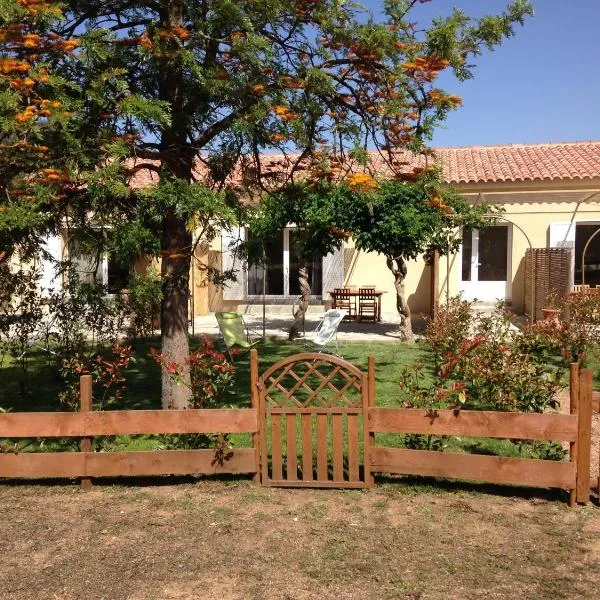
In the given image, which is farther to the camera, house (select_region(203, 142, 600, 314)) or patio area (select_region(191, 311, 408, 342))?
house (select_region(203, 142, 600, 314))

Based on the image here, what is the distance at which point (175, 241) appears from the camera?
19.8 feet

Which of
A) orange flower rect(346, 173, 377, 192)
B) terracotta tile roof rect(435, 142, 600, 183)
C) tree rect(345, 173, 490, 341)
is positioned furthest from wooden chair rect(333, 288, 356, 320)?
orange flower rect(346, 173, 377, 192)

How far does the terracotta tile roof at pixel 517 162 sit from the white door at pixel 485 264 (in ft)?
4.36

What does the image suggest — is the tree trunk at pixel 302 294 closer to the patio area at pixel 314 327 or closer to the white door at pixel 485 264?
the patio area at pixel 314 327

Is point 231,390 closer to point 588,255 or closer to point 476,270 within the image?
point 476,270

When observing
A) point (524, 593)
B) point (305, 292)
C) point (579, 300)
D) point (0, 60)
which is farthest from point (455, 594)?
point (305, 292)

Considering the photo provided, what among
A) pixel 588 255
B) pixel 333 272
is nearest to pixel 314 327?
pixel 333 272

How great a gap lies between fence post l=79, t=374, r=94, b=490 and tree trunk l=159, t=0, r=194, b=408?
73cm

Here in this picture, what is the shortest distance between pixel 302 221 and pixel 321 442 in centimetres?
341

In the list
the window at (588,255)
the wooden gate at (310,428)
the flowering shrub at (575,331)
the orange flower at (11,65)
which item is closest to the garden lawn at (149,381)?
the wooden gate at (310,428)

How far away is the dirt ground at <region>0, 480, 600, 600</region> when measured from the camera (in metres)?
3.36

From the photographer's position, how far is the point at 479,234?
629 inches

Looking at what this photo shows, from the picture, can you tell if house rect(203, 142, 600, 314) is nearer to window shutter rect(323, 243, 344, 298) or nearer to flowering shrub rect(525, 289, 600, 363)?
window shutter rect(323, 243, 344, 298)

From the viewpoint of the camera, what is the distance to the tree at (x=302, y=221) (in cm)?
643
